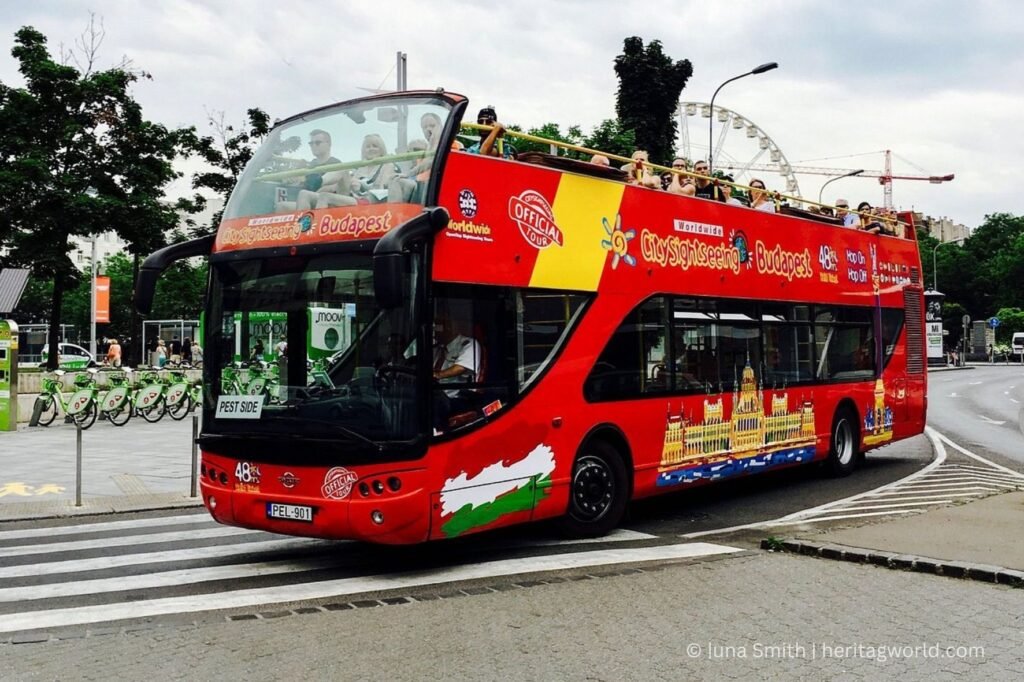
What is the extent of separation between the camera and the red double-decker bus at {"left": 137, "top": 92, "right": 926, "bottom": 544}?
743 cm

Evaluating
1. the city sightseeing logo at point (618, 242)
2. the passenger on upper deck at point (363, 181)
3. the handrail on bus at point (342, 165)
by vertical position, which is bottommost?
the city sightseeing logo at point (618, 242)

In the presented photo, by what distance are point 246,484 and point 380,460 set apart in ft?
4.23

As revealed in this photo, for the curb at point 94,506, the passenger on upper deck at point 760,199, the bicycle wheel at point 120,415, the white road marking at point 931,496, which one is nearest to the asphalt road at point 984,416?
the white road marking at point 931,496

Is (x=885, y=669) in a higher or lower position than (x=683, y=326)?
lower

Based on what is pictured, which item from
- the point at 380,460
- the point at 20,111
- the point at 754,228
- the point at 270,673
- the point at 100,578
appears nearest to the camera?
the point at 270,673

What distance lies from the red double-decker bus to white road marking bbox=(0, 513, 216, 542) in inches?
99.5

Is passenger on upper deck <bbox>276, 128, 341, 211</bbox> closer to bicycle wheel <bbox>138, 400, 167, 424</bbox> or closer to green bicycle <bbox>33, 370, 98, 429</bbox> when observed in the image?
green bicycle <bbox>33, 370, 98, 429</bbox>

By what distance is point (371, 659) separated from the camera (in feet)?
18.5

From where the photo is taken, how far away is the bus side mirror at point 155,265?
820 centimetres

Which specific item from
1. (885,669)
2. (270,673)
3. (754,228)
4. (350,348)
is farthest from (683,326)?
(270,673)

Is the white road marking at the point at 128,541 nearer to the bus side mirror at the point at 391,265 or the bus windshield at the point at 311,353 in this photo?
the bus windshield at the point at 311,353

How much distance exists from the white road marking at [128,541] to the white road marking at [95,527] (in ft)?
1.76

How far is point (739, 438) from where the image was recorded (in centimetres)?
1163

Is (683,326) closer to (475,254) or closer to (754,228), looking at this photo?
(754,228)
